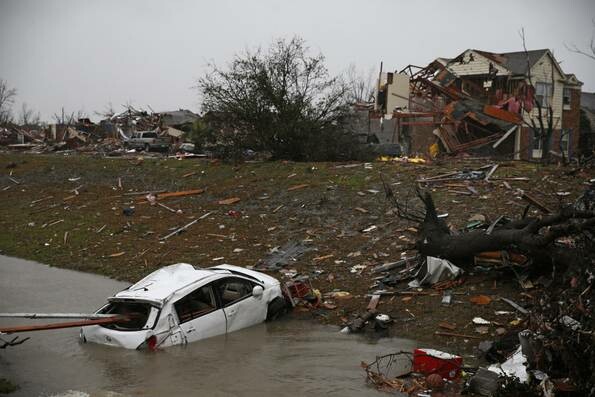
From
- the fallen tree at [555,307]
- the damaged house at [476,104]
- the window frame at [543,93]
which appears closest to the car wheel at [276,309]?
the fallen tree at [555,307]

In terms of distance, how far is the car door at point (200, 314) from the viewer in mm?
9719

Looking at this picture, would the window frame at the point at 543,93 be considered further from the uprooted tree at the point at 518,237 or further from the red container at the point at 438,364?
the red container at the point at 438,364

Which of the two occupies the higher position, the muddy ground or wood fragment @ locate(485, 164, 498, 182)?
wood fragment @ locate(485, 164, 498, 182)

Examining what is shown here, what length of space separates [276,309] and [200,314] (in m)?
1.96

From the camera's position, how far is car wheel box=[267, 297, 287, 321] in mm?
11461

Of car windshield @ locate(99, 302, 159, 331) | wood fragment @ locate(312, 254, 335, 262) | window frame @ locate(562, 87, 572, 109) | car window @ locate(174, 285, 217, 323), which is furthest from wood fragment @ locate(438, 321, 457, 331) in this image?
window frame @ locate(562, 87, 572, 109)

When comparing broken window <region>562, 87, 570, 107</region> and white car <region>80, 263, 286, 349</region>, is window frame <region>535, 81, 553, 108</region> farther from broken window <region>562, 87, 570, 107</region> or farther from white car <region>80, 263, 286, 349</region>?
white car <region>80, 263, 286, 349</region>

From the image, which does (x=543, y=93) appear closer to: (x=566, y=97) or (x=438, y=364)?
(x=566, y=97)

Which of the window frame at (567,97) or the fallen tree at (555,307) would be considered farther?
the window frame at (567,97)

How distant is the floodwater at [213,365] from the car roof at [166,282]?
2.93ft

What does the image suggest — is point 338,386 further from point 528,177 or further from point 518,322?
point 528,177

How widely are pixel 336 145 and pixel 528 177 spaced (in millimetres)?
9047

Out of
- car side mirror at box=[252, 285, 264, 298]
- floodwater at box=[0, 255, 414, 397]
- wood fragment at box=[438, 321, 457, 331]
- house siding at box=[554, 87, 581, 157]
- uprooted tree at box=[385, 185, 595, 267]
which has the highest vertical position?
house siding at box=[554, 87, 581, 157]

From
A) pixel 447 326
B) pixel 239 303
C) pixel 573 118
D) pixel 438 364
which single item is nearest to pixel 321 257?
pixel 239 303
